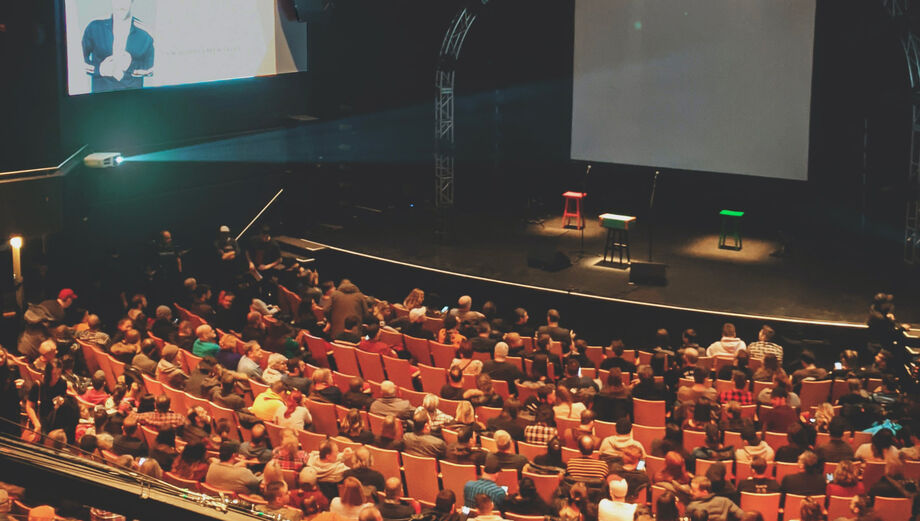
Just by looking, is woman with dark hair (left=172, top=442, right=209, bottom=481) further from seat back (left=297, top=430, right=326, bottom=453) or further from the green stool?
the green stool

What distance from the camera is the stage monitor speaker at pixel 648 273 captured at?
1459cm

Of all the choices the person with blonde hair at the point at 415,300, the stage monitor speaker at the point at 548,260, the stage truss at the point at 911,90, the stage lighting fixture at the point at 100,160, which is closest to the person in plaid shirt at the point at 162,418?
the person with blonde hair at the point at 415,300

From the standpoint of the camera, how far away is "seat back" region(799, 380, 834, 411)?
33.6 ft

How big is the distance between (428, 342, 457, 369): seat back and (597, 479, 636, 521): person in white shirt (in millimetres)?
4473

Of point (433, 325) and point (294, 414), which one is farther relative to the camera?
point (433, 325)

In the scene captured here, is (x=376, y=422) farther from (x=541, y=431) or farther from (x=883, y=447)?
(x=883, y=447)

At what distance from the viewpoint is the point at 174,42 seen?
15078 mm

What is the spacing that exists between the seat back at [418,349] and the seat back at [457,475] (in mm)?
3792

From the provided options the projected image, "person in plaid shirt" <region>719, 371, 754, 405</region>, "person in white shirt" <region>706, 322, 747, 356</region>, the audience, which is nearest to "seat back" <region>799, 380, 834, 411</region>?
the audience

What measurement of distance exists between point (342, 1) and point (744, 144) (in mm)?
7727

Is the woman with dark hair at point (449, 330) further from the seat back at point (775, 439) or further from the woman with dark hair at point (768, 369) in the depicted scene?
the seat back at point (775, 439)

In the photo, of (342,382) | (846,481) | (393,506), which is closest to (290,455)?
(393,506)

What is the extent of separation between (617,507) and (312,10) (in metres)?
12.2

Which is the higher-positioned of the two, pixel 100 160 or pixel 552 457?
pixel 100 160
